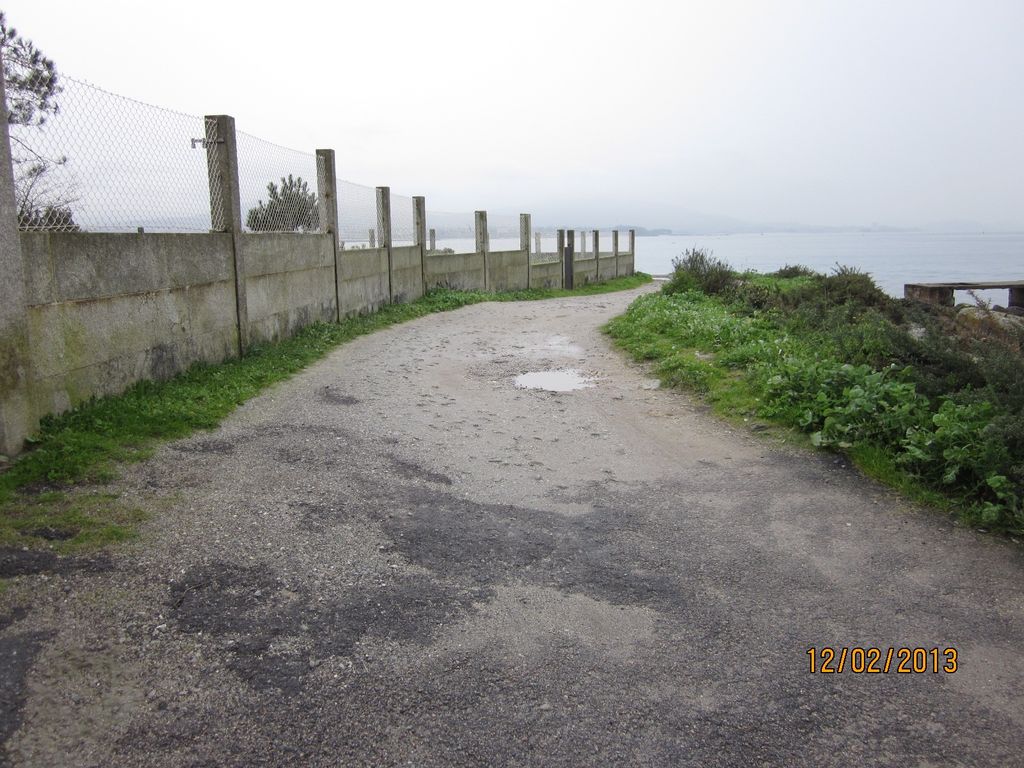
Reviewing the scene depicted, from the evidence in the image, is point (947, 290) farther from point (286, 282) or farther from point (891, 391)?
point (286, 282)

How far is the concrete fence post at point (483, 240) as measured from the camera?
2195cm

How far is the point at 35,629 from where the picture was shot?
10.7 ft

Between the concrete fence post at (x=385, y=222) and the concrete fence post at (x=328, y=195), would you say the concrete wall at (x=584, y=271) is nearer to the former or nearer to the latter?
the concrete fence post at (x=385, y=222)

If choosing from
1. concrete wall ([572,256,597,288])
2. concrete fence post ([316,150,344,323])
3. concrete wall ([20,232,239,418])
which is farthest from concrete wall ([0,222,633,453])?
concrete wall ([572,256,597,288])

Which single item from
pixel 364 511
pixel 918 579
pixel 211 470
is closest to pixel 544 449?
pixel 364 511

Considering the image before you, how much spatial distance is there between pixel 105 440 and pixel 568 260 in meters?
24.0

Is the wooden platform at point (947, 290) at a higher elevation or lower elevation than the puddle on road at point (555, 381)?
higher

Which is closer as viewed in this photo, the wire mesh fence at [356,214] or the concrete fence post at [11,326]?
the concrete fence post at [11,326]

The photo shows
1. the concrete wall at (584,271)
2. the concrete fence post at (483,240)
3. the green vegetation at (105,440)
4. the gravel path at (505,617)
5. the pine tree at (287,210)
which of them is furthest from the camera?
the concrete wall at (584,271)

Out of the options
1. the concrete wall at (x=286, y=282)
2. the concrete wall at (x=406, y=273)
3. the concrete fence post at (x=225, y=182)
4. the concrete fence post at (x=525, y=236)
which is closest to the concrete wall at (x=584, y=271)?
the concrete fence post at (x=525, y=236)

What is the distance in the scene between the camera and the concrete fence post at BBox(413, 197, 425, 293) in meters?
18.2

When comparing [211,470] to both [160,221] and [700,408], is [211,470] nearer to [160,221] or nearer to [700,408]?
[160,221]

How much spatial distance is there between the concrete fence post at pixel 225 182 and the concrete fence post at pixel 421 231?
9.04m
